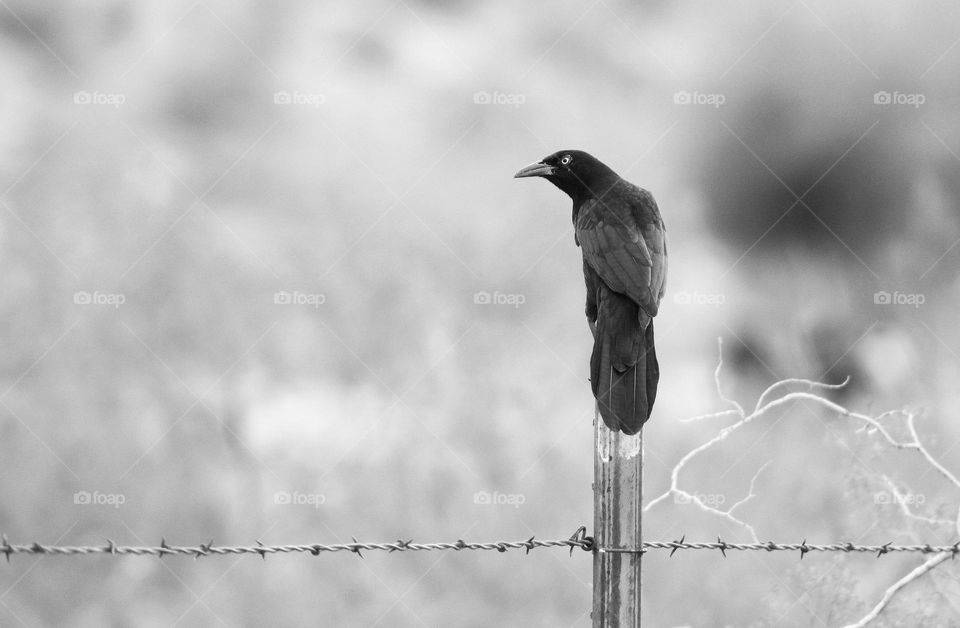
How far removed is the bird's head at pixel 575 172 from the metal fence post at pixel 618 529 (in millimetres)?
1701

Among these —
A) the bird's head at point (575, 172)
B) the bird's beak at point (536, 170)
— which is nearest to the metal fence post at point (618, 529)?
the bird's head at point (575, 172)

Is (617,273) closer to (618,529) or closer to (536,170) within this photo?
(618,529)

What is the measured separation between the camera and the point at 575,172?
3.86 metres

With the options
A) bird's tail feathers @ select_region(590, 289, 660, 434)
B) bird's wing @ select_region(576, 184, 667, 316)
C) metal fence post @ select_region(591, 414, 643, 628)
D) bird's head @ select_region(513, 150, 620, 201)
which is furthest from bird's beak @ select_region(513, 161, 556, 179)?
metal fence post @ select_region(591, 414, 643, 628)

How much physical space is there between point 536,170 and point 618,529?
2.05 m

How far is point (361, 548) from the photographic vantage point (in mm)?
2201

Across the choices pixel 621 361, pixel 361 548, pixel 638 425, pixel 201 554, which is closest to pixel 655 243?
pixel 621 361

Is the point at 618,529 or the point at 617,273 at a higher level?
the point at 617,273

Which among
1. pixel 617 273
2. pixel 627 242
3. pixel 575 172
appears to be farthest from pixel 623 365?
pixel 575 172

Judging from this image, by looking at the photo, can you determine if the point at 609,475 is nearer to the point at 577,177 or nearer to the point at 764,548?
the point at 764,548

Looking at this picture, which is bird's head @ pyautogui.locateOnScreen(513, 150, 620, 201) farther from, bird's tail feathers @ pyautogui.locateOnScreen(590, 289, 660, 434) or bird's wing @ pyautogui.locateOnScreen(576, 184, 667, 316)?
bird's tail feathers @ pyautogui.locateOnScreen(590, 289, 660, 434)

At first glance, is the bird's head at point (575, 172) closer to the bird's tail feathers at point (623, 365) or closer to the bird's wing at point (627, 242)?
the bird's wing at point (627, 242)

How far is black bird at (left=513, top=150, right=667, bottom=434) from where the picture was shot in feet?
8.21

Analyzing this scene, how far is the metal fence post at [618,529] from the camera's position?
2.26 metres
